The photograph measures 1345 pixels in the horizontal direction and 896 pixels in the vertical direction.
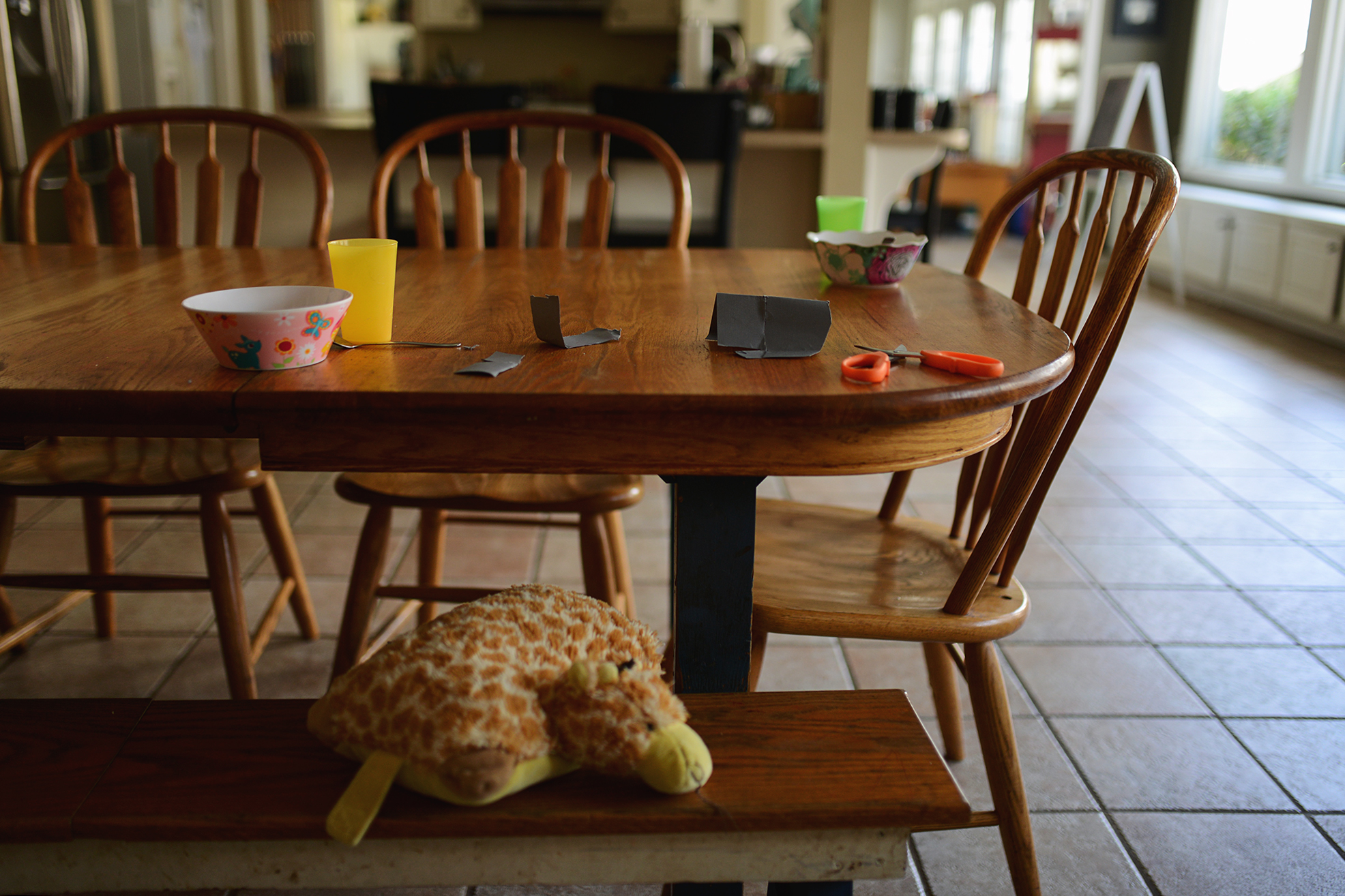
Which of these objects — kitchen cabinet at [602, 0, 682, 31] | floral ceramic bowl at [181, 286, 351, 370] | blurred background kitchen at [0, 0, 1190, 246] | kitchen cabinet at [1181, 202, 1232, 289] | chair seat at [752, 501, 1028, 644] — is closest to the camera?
floral ceramic bowl at [181, 286, 351, 370]

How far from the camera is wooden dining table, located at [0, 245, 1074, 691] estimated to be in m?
0.82

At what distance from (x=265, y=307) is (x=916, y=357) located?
0.61 meters

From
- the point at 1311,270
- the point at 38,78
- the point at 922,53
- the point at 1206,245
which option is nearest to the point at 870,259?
the point at 38,78

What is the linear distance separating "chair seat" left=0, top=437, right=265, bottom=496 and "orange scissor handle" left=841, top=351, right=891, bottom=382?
3.00 ft

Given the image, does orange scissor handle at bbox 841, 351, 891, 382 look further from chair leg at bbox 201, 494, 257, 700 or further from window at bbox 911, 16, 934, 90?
window at bbox 911, 16, 934, 90

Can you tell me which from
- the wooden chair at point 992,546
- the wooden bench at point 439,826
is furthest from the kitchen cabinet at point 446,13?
the wooden bench at point 439,826

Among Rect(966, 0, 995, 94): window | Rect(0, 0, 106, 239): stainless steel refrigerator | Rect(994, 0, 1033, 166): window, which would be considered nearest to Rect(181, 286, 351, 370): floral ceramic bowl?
Rect(0, 0, 106, 239): stainless steel refrigerator

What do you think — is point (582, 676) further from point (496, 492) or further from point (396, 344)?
point (496, 492)

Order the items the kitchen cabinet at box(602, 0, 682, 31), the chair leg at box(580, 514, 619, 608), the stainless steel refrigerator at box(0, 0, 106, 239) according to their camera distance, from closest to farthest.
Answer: the chair leg at box(580, 514, 619, 608) < the stainless steel refrigerator at box(0, 0, 106, 239) < the kitchen cabinet at box(602, 0, 682, 31)

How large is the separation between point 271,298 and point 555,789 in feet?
1.73

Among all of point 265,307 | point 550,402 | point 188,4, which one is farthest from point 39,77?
point 550,402

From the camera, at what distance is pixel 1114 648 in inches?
73.0

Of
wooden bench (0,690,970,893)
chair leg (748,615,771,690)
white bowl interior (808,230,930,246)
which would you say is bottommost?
chair leg (748,615,771,690)

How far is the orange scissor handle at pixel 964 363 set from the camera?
2.87 feet
